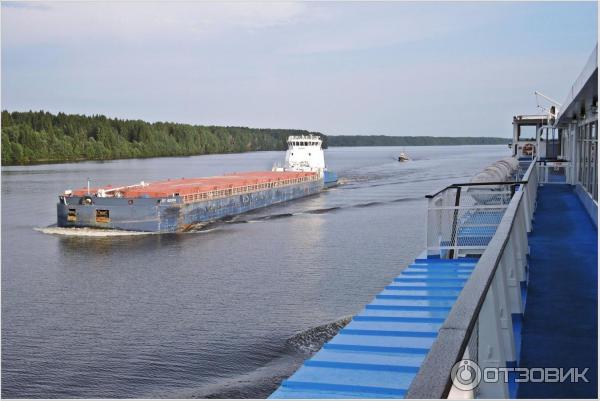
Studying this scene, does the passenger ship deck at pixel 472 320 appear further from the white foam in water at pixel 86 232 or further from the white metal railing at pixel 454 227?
the white foam in water at pixel 86 232

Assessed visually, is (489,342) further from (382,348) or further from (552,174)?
(552,174)

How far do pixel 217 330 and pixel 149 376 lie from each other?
2.75 meters

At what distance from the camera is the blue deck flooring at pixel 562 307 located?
4973 mm

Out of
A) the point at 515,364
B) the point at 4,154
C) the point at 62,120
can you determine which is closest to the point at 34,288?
the point at 515,364

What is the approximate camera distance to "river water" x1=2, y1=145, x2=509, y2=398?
13118 mm

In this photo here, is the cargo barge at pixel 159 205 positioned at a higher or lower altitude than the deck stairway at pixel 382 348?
lower

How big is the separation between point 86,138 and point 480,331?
134 metres

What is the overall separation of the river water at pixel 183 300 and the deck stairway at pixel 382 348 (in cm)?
560

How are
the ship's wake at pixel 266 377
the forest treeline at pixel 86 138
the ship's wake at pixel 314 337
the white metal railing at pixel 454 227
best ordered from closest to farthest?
the white metal railing at pixel 454 227 → the ship's wake at pixel 266 377 → the ship's wake at pixel 314 337 → the forest treeline at pixel 86 138

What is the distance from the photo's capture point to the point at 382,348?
548 cm

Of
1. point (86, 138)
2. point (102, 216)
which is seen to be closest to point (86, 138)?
point (86, 138)
